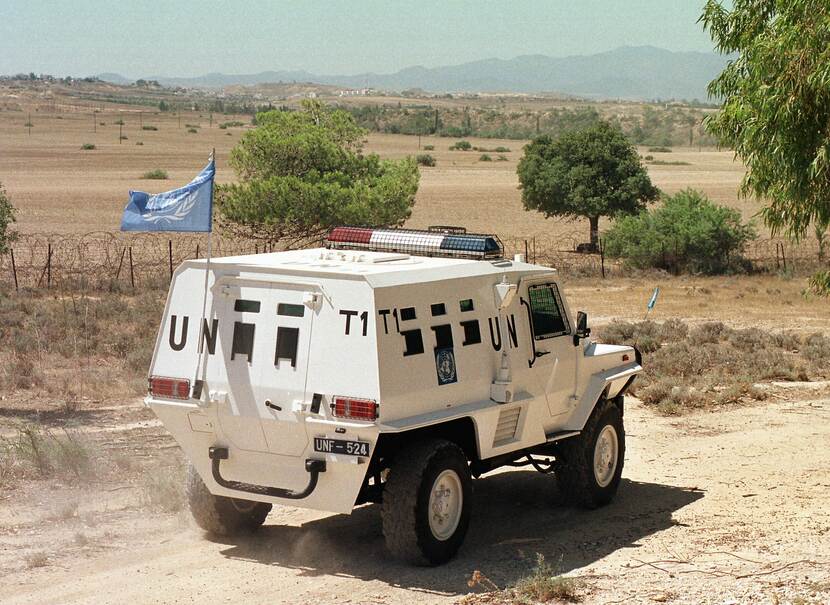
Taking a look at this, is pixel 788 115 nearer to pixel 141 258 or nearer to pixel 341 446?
pixel 341 446

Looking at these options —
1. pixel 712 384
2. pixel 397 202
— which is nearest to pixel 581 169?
pixel 397 202

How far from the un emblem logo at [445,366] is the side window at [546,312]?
1340mm

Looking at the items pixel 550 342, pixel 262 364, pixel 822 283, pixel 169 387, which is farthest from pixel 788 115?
pixel 169 387

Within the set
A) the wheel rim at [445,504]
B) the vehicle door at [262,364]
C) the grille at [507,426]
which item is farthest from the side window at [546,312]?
the vehicle door at [262,364]

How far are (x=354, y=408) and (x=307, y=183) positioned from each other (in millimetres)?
21387

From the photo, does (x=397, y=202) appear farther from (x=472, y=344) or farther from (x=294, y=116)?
(x=472, y=344)

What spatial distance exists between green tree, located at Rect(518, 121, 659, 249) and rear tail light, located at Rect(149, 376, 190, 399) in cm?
3306

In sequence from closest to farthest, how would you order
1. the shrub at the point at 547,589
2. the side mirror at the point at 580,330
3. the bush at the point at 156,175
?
the shrub at the point at 547,589 → the side mirror at the point at 580,330 → the bush at the point at 156,175

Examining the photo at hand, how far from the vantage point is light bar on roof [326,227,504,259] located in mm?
10281

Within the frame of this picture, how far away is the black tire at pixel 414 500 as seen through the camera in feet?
30.2

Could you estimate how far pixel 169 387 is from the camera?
959 centimetres

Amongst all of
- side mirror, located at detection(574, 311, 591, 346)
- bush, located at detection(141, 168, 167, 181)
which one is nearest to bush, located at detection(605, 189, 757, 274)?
side mirror, located at detection(574, 311, 591, 346)

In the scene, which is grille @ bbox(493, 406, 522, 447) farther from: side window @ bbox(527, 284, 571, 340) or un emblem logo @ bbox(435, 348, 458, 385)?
un emblem logo @ bbox(435, 348, 458, 385)

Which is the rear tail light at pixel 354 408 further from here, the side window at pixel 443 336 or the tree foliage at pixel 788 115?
the tree foliage at pixel 788 115
